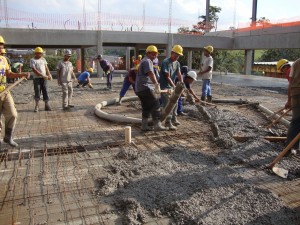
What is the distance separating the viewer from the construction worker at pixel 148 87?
5.32m

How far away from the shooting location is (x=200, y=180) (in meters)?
3.43

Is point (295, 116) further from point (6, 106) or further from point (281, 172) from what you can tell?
point (6, 106)

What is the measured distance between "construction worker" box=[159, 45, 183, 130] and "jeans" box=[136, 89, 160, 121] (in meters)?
0.34

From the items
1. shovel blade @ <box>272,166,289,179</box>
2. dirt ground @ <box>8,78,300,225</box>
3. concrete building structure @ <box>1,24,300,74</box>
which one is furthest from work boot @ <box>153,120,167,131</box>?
concrete building structure @ <box>1,24,300,74</box>

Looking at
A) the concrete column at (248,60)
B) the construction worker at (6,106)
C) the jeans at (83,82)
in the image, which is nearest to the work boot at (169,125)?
the construction worker at (6,106)

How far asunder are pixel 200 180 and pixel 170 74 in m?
2.95

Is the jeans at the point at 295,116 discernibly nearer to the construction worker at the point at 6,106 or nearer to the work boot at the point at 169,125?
the work boot at the point at 169,125

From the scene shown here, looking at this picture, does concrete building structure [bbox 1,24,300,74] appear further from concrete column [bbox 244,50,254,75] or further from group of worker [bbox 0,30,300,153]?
group of worker [bbox 0,30,300,153]

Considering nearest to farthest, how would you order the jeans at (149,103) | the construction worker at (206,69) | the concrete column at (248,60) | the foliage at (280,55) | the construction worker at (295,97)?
the construction worker at (295,97) < the jeans at (149,103) < the construction worker at (206,69) < the concrete column at (248,60) < the foliage at (280,55)

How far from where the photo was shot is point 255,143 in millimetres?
4785

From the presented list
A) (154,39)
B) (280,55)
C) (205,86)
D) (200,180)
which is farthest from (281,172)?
(280,55)

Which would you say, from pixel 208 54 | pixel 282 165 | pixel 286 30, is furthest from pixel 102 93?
pixel 286 30

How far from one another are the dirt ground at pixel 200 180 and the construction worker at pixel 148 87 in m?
0.30

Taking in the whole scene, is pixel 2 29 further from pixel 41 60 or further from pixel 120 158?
pixel 120 158
